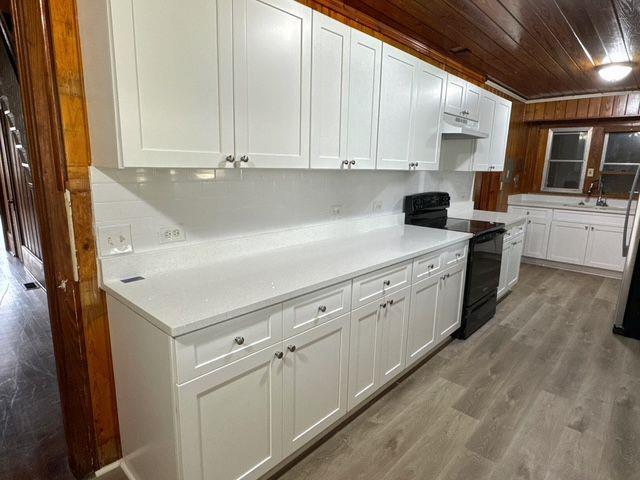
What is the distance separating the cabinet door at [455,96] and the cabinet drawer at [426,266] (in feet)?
4.17

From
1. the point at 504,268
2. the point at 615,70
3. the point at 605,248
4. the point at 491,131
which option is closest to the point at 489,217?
the point at 504,268

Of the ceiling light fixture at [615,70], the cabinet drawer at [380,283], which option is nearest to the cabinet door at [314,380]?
the cabinet drawer at [380,283]

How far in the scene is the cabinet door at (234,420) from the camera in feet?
4.24

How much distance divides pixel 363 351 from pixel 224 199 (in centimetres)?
113

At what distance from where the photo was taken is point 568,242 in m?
5.20

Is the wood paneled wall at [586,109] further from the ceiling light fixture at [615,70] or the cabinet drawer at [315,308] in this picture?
the cabinet drawer at [315,308]

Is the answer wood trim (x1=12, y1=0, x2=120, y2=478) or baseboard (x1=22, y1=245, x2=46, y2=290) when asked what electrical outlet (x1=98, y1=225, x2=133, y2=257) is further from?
baseboard (x1=22, y1=245, x2=46, y2=290)

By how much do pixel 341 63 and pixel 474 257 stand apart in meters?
1.88

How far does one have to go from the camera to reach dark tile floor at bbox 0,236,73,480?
179cm

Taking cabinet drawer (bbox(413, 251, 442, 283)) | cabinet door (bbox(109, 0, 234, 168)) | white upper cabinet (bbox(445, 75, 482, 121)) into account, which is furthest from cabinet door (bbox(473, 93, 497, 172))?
cabinet door (bbox(109, 0, 234, 168))

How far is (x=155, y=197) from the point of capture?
173 cm

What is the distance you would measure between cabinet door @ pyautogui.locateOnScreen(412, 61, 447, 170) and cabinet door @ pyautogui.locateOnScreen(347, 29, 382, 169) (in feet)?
1.66

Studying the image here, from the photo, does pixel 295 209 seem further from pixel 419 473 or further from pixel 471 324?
pixel 471 324

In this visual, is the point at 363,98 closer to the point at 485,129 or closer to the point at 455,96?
the point at 455,96
